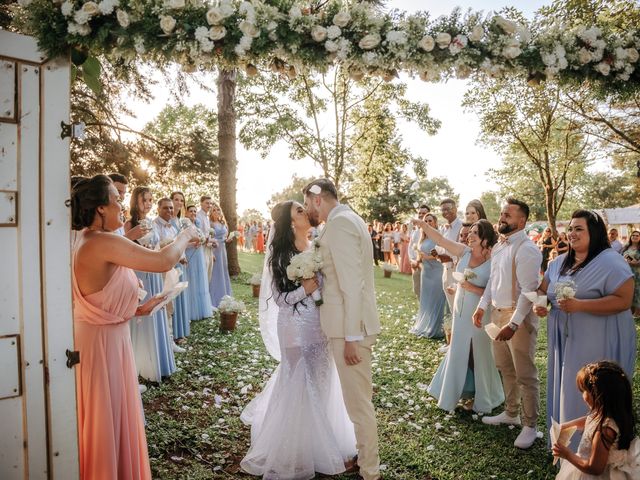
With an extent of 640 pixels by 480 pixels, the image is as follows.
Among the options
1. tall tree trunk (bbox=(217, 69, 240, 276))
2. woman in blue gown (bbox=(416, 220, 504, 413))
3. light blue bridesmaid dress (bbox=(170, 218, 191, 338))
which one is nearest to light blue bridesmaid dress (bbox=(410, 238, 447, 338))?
woman in blue gown (bbox=(416, 220, 504, 413))

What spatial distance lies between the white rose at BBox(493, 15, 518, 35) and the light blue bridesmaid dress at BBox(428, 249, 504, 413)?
9.33 feet

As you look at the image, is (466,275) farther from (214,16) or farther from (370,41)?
(214,16)

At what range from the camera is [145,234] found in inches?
247

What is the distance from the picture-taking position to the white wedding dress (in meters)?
4.17

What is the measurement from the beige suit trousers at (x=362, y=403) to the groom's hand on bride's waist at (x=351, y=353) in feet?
0.20

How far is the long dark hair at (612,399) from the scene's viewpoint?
118 inches

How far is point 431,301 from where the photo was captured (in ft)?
31.4

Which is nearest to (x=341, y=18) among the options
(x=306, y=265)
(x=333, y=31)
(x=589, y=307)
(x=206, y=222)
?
(x=333, y=31)

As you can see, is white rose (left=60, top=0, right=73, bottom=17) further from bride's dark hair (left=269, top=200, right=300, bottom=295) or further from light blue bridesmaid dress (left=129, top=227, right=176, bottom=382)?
light blue bridesmaid dress (left=129, top=227, right=176, bottom=382)

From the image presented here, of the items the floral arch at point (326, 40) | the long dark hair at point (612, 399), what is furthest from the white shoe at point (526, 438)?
the floral arch at point (326, 40)

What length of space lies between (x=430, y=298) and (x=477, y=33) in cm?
672

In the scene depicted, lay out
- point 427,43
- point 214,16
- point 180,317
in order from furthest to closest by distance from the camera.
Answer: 1. point 180,317
2. point 427,43
3. point 214,16

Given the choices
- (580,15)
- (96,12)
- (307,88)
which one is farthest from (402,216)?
(96,12)

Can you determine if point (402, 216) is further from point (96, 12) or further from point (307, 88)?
point (96, 12)
